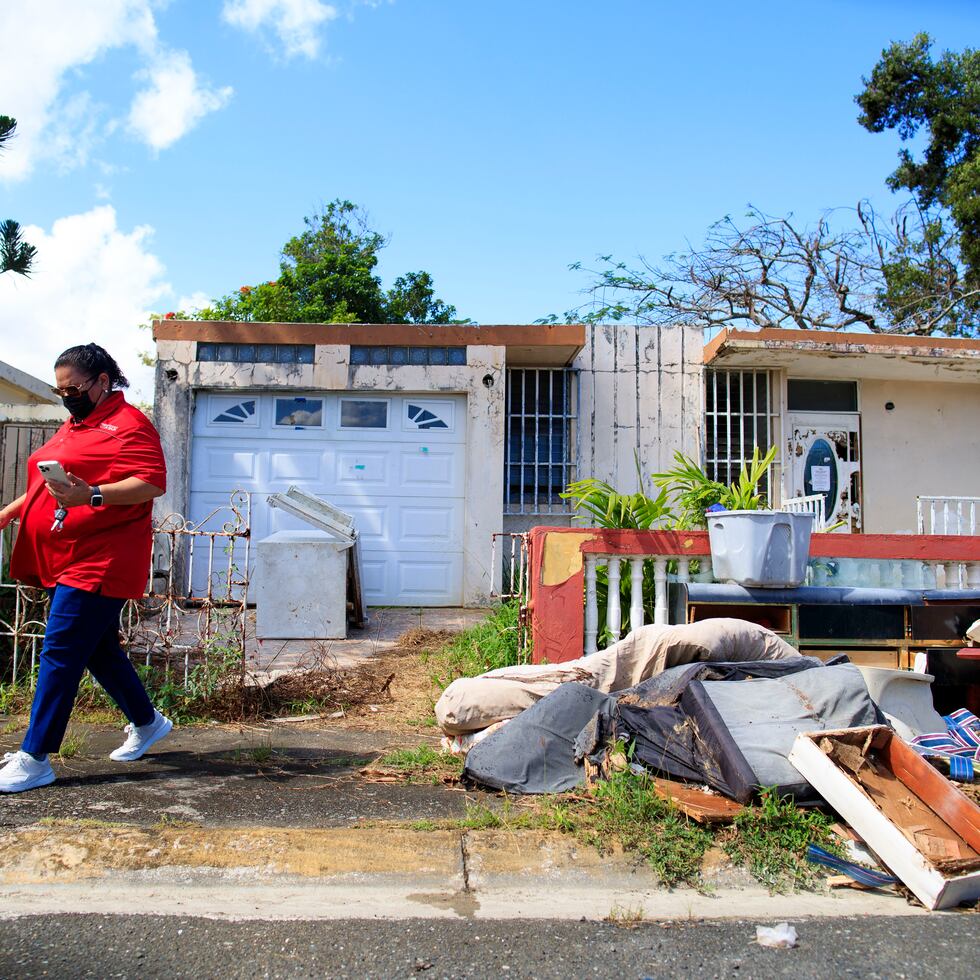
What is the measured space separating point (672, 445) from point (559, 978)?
27.1 feet

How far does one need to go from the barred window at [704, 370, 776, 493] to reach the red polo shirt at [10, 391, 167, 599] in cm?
782

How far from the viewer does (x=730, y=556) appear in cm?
483

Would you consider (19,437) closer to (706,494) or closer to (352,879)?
(706,494)

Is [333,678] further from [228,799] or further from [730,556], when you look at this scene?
[730,556]

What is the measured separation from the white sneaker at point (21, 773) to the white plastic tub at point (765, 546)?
11.5 ft

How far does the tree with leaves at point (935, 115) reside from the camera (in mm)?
16031

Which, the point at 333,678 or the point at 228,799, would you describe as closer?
the point at 228,799

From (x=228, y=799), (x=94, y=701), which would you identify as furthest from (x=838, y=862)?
(x=94, y=701)

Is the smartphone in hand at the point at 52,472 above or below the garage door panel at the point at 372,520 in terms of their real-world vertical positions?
above

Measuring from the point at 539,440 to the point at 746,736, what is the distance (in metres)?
6.85

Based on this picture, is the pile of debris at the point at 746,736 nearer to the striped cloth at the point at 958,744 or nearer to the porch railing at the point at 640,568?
the striped cloth at the point at 958,744

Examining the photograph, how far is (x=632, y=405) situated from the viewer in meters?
10.0

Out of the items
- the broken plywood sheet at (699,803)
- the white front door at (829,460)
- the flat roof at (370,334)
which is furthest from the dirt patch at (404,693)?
the white front door at (829,460)

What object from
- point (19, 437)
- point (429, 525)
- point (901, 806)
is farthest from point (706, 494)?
point (19, 437)
